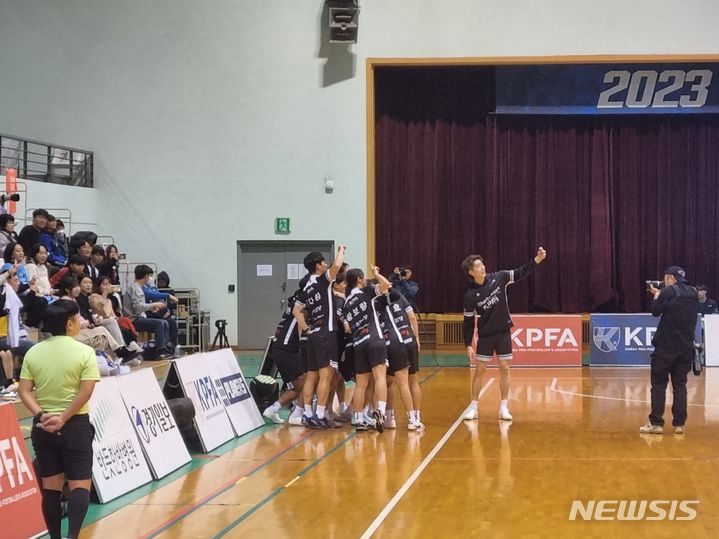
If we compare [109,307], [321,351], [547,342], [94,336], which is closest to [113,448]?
[321,351]

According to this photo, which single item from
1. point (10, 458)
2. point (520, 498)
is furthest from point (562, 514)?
point (10, 458)

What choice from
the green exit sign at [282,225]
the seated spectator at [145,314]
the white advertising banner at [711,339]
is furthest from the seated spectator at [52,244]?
the white advertising banner at [711,339]

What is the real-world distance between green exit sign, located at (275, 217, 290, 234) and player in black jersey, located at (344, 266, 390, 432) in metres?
10.2

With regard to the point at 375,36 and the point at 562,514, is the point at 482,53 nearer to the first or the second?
the point at 375,36

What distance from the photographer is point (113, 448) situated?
773cm

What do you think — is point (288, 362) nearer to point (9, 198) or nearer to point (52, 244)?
point (52, 244)

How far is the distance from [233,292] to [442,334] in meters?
5.01

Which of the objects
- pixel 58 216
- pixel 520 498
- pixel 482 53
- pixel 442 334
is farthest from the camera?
pixel 442 334

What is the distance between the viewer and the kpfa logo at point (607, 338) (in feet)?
59.8

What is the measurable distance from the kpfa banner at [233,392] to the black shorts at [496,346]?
2813 mm

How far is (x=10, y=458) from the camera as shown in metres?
6.35

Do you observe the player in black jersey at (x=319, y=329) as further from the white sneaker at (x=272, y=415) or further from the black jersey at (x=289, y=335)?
the white sneaker at (x=272, y=415)

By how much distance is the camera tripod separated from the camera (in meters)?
19.3

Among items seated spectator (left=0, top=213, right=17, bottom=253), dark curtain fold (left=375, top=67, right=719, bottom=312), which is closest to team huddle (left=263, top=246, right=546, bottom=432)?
seated spectator (left=0, top=213, right=17, bottom=253)
